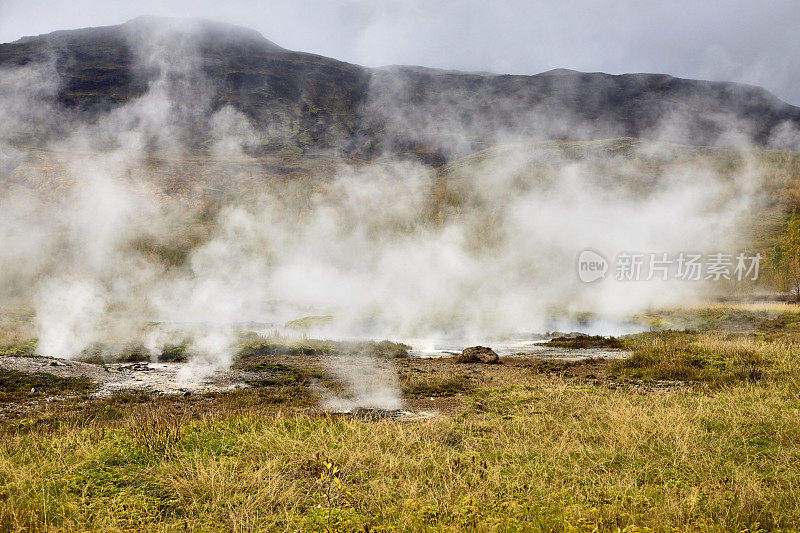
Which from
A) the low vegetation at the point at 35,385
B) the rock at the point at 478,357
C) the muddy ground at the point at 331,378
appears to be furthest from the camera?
the rock at the point at 478,357

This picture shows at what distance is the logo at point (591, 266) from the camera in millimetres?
61312

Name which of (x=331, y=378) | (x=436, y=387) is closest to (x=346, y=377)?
(x=331, y=378)

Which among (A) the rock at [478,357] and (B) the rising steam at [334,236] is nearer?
(A) the rock at [478,357]

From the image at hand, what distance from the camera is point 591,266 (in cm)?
6378

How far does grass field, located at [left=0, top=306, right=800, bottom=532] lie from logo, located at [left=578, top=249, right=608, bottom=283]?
51.7m

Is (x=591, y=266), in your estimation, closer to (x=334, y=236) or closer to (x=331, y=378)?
(x=334, y=236)

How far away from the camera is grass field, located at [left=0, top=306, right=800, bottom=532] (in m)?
5.01

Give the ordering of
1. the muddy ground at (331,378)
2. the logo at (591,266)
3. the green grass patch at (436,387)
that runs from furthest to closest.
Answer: the logo at (591,266) → the green grass patch at (436,387) → the muddy ground at (331,378)

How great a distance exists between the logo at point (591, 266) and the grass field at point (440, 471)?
170ft

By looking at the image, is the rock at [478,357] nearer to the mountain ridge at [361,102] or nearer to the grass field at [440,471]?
the grass field at [440,471]

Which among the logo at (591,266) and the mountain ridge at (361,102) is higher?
the mountain ridge at (361,102)

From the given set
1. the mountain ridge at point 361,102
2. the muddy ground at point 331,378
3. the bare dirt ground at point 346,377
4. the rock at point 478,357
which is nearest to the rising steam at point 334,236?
the bare dirt ground at point 346,377

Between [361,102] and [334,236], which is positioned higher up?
[361,102]

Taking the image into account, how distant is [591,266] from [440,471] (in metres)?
62.9
